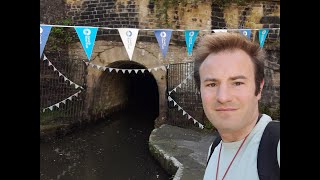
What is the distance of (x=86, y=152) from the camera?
8016 mm

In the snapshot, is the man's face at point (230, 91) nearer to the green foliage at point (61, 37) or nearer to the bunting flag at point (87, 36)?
the bunting flag at point (87, 36)

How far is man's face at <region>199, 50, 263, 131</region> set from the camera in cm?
124

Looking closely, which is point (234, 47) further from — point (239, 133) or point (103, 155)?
point (103, 155)

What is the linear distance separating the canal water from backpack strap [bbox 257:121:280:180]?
204 inches

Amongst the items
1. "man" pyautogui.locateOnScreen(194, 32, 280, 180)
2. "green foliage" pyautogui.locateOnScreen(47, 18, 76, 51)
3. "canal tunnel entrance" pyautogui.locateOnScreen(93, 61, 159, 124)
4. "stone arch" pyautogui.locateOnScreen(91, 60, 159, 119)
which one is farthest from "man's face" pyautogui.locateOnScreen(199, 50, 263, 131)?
"green foliage" pyautogui.locateOnScreen(47, 18, 76, 51)

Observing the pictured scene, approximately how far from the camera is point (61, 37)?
977 cm

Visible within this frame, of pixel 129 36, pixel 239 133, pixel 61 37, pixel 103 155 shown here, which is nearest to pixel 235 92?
pixel 239 133

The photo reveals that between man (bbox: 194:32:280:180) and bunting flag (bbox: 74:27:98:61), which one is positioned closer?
man (bbox: 194:32:280:180)

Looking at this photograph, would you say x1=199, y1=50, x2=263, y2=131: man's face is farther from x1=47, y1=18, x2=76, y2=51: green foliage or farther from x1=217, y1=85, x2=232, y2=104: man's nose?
x1=47, y1=18, x2=76, y2=51: green foliage

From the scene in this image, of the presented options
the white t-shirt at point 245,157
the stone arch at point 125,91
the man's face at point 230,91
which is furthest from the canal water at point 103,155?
the man's face at point 230,91

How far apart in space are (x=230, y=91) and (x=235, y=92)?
0.07 feet
